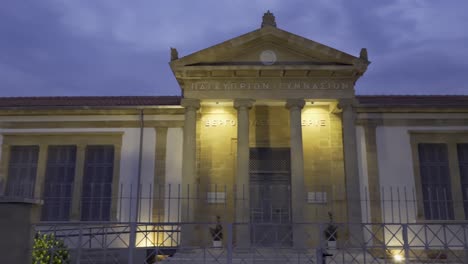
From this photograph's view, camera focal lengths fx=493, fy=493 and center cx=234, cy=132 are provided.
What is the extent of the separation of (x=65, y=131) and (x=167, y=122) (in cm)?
368

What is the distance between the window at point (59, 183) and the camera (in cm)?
1703

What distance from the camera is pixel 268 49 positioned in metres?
16.0

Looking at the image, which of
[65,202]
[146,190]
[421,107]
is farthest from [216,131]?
[421,107]

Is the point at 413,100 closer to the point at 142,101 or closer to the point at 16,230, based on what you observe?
the point at 142,101

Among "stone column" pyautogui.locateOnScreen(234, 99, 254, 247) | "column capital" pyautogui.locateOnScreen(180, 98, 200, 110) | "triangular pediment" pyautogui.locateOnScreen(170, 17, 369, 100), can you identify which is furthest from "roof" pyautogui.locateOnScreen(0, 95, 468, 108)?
"stone column" pyautogui.locateOnScreen(234, 99, 254, 247)

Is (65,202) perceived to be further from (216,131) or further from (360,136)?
(360,136)

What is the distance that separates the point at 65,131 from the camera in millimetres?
17500

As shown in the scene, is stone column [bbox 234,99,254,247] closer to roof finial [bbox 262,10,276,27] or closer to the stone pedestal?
roof finial [bbox 262,10,276,27]

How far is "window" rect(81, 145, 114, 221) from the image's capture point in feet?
55.6

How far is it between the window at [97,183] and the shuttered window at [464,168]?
12.1 m

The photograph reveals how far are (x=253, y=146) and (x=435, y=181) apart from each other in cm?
636

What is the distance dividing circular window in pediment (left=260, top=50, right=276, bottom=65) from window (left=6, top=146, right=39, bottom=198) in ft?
28.4

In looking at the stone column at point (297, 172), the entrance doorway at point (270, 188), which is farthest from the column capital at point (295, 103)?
the entrance doorway at point (270, 188)

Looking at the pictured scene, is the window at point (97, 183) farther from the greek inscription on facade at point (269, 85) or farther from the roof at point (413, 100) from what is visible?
the roof at point (413, 100)
